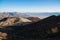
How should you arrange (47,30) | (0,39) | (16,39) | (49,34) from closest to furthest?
1. (0,39)
2. (16,39)
3. (49,34)
4. (47,30)

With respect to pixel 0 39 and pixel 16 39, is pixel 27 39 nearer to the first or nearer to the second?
pixel 16 39

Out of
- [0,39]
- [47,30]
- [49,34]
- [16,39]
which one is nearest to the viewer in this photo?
[0,39]

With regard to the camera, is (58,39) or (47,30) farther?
(47,30)

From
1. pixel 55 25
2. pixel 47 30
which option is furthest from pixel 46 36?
pixel 55 25

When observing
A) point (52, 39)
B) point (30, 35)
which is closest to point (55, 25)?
point (30, 35)

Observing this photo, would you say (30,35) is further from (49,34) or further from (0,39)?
(0,39)

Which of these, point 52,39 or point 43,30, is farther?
point 43,30

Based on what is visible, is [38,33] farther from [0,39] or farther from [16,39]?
[0,39]
